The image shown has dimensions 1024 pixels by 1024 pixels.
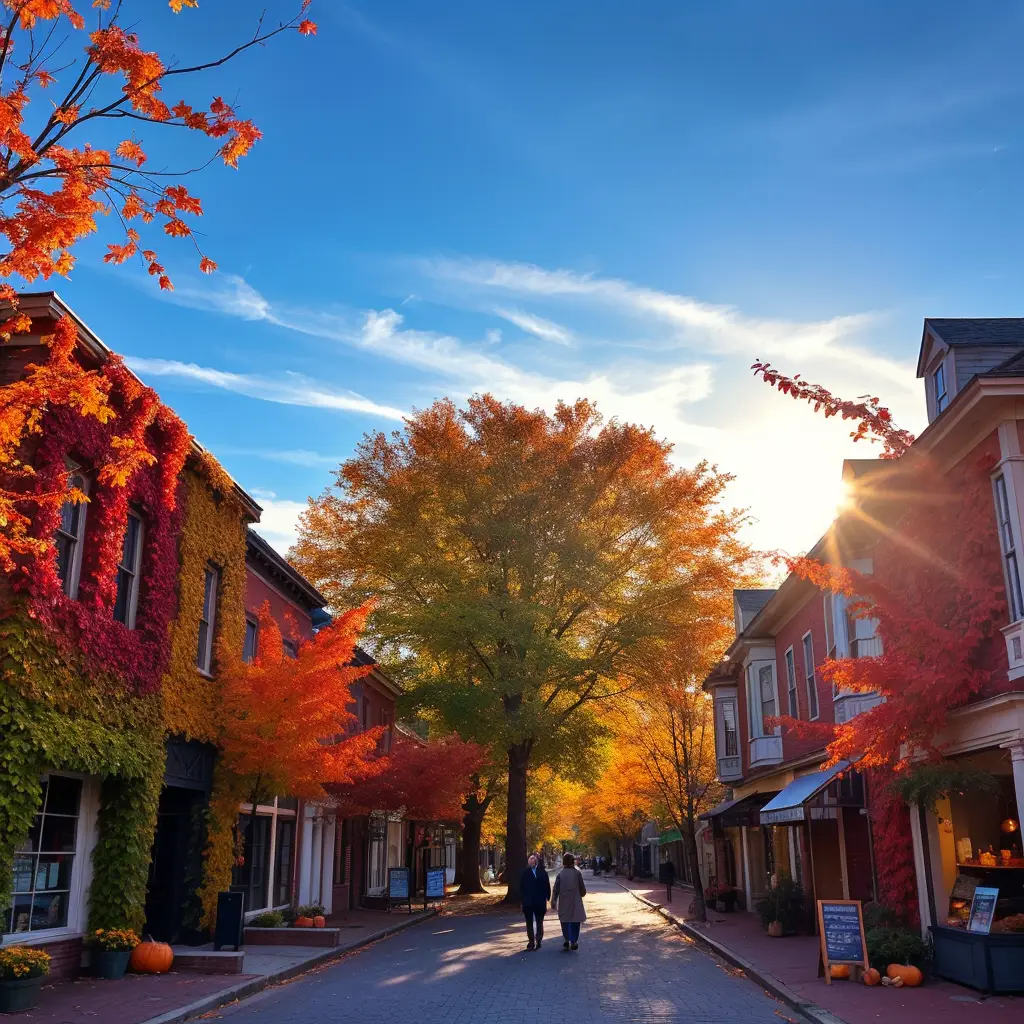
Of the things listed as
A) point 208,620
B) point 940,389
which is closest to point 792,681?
point 940,389

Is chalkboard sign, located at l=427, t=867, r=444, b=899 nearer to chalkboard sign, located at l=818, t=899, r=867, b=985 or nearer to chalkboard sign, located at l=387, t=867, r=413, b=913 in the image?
chalkboard sign, located at l=387, t=867, r=413, b=913

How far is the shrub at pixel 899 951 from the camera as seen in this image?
13508 millimetres

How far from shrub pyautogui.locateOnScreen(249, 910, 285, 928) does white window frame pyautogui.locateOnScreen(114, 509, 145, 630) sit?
311 inches

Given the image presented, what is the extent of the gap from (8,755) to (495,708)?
19395mm

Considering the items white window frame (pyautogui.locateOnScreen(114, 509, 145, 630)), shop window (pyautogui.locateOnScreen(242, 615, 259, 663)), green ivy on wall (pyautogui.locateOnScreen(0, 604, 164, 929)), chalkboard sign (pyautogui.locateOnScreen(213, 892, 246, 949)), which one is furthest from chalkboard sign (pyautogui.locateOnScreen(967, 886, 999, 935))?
shop window (pyautogui.locateOnScreen(242, 615, 259, 663))

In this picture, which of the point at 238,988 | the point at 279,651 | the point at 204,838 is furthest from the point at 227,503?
the point at 238,988

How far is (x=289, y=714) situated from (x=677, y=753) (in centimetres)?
1971

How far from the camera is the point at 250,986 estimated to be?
530 inches

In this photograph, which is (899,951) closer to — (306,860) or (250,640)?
(250,640)

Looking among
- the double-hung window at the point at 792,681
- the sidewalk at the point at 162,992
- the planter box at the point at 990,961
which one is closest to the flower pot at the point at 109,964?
Answer: the sidewalk at the point at 162,992

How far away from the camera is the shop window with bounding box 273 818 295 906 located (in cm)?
2320

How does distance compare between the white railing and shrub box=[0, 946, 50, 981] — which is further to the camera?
the white railing

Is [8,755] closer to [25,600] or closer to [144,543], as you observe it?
[25,600]

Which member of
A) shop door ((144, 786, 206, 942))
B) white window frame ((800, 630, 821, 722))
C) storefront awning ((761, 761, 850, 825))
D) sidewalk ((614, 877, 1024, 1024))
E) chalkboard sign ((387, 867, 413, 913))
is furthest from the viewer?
chalkboard sign ((387, 867, 413, 913))
